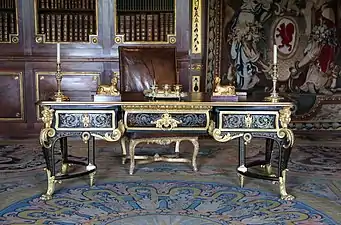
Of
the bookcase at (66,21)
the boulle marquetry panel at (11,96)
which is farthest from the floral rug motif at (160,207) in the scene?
the bookcase at (66,21)

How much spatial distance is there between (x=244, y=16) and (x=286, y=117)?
3.50 m

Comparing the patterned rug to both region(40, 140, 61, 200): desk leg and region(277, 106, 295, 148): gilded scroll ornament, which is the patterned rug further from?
region(277, 106, 295, 148): gilded scroll ornament

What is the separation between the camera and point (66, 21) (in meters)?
5.25

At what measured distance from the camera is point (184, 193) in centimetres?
311

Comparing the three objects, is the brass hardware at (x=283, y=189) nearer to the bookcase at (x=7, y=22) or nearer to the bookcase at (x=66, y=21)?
the bookcase at (x=66, y=21)

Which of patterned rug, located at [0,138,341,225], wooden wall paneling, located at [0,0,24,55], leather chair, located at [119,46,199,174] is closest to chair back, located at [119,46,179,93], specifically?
leather chair, located at [119,46,199,174]

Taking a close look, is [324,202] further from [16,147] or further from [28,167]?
[16,147]

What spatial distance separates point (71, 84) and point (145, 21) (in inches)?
44.3

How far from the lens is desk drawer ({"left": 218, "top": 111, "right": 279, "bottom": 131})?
288 centimetres

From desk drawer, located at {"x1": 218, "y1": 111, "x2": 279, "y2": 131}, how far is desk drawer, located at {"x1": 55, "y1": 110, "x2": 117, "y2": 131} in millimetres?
710

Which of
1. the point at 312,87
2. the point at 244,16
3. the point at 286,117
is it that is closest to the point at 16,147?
the point at 286,117

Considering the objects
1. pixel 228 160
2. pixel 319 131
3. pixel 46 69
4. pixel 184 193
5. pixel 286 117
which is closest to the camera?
pixel 286 117

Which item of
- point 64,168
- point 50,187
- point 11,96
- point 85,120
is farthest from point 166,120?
point 11,96

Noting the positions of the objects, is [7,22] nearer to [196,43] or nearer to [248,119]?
[196,43]
